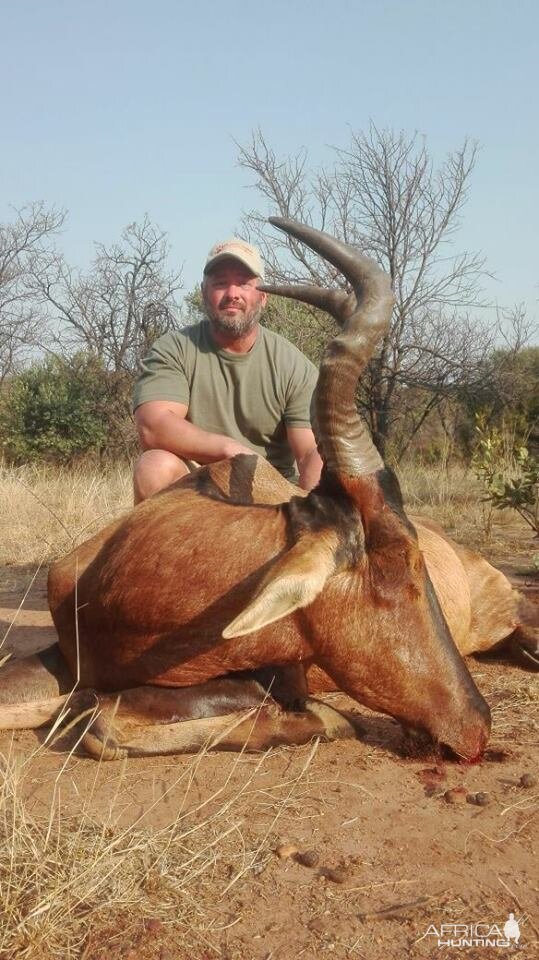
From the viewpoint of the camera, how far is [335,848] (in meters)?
2.85

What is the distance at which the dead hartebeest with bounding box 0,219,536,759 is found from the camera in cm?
354

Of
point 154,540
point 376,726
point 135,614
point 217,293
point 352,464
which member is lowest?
point 376,726

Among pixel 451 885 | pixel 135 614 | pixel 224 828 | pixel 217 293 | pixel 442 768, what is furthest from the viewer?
pixel 217 293

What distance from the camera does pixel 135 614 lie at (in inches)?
151

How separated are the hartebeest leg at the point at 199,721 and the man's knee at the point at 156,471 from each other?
190cm

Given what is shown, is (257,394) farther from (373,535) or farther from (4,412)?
(4,412)

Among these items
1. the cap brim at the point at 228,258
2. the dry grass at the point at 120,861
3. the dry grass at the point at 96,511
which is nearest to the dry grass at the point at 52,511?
the dry grass at the point at 96,511

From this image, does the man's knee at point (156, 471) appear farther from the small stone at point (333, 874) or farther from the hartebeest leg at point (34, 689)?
the small stone at point (333, 874)

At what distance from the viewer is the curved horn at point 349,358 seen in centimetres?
351

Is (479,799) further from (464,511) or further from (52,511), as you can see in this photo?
(464,511)

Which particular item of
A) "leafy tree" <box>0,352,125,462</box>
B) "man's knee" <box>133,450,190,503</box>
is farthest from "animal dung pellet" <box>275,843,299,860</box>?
"leafy tree" <box>0,352,125,462</box>

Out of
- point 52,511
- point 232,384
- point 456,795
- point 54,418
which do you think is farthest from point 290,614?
point 54,418

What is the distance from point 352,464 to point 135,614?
1094mm

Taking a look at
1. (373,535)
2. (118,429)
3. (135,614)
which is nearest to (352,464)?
(373,535)
